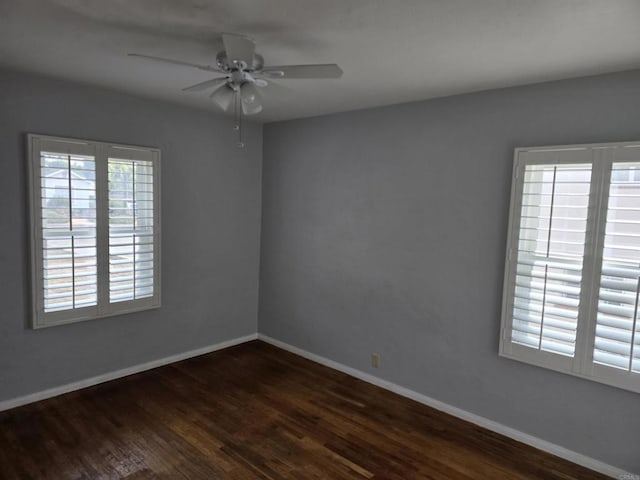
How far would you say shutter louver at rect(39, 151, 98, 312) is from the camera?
10.1 feet

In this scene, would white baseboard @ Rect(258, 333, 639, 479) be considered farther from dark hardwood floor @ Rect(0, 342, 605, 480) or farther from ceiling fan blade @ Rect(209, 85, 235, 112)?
ceiling fan blade @ Rect(209, 85, 235, 112)

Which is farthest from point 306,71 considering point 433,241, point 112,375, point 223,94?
point 112,375

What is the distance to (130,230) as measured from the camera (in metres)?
3.56

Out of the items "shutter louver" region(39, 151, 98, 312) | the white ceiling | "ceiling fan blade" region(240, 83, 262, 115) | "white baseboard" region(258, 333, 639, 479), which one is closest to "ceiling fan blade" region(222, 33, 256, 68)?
the white ceiling

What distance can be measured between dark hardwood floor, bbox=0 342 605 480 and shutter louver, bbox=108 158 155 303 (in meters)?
0.86

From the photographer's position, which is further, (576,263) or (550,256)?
(550,256)

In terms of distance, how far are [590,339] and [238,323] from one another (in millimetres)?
3346

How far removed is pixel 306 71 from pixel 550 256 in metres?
1.93

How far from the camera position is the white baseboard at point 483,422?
2.61 metres

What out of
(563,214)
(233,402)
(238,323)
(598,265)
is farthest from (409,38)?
(238,323)

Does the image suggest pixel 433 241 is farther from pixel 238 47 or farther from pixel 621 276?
pixel 238 47

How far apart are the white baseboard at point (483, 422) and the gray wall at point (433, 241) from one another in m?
0.05

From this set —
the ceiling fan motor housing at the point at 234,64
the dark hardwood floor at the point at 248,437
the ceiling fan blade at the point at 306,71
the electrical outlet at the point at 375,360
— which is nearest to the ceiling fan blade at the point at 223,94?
the ceiling fan motor housing at the point at 234,64

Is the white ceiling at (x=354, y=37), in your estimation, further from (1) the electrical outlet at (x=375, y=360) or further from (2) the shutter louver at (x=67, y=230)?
(1) the electrical outlet at (x=375, y=360)
